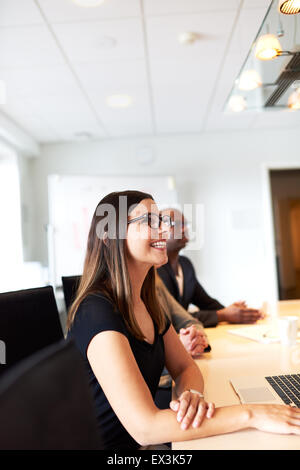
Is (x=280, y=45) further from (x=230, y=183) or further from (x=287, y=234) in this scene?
(x=287, y=234)

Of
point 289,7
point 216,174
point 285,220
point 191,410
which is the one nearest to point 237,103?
point 289,7

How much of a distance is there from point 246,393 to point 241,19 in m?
2.09

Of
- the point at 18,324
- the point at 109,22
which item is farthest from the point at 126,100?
the point at 18,324

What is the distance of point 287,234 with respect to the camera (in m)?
4.93

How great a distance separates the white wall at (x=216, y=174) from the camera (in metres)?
4.80

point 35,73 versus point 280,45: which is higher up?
point 35,73

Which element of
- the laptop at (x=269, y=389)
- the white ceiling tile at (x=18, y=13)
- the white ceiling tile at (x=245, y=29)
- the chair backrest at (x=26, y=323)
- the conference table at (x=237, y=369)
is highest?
the white ceiling tile at (x=18, y=13)

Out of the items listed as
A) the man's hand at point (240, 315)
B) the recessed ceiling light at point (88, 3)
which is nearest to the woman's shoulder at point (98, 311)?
the man's hand at point (240, 315)

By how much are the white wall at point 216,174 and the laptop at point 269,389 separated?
3586 mm

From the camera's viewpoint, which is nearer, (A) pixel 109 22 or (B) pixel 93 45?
(A) pixel 109 22

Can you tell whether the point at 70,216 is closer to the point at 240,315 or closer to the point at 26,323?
the point at 240,315

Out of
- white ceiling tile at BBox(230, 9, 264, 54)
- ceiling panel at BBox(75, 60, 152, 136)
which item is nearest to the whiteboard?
ceiling panel at BBox(75, 60, 152, 136)

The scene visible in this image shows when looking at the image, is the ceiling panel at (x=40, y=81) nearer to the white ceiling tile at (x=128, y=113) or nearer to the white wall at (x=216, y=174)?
the white ceiling tile at (x=128, y=113)

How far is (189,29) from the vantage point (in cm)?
248
